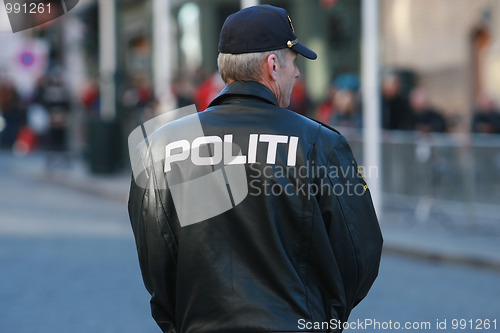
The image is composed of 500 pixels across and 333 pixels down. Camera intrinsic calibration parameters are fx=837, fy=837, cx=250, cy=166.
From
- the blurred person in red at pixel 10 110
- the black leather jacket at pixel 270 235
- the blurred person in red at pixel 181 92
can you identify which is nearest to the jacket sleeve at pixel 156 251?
the black leather jacket at pixel 270 235

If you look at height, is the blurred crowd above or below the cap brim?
below

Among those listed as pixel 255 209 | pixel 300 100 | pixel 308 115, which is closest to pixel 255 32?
pixel 255 209

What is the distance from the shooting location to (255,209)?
2.34 meters

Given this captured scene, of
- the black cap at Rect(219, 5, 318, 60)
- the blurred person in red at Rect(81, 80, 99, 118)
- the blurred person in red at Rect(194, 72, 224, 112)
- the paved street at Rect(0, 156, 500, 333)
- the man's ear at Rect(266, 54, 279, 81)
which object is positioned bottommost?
the blurred person in red at Rect(81, 80, 99, 118)

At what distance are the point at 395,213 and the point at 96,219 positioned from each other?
431 cm

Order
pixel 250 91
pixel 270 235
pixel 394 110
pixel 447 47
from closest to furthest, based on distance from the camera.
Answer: pixel 270 235
pixel 250 91
pixel 394 110
pixel 447 47

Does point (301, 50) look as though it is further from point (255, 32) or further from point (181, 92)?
point (181, 92)

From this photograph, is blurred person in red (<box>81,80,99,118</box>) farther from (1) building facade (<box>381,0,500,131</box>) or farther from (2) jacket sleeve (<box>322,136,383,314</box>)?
(2) jacket sleeve (<box>322,136,383,314</box>)

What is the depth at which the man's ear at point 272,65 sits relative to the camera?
2422 mm

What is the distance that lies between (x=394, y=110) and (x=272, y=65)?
11418 millimetres

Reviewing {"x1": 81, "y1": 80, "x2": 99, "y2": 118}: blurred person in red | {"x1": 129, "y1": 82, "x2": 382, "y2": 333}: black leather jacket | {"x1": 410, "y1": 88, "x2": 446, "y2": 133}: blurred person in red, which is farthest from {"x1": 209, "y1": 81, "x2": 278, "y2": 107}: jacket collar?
{"x1": 81, "y1": 80, "x2": 99, "y2": 118}: blurred person in red

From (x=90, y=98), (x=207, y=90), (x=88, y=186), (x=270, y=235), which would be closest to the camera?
(x=270, y=235)

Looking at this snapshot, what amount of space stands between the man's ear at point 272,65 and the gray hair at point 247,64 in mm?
10

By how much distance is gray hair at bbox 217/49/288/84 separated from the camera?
242 cm
